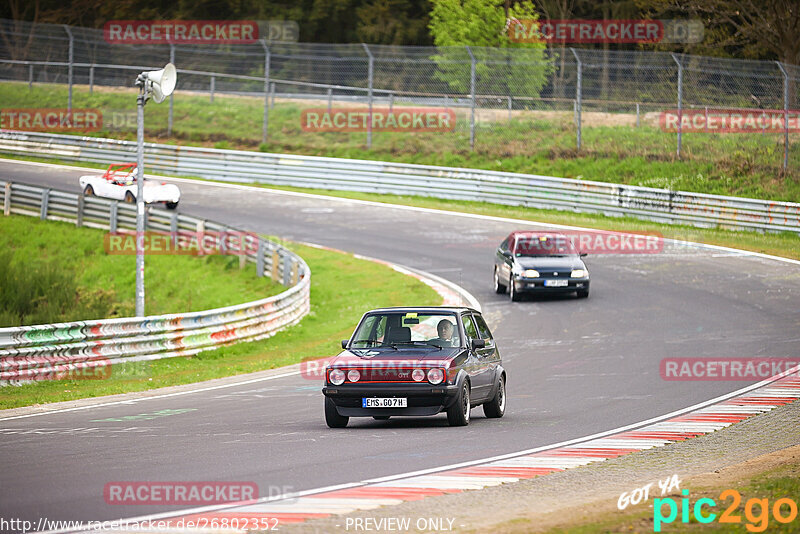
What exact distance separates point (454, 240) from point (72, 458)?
23.0m

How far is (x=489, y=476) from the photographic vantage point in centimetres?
959

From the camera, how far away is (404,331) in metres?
13.1

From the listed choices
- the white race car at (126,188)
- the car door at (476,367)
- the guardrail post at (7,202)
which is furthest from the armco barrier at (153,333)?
the guardrail post at (7,202)

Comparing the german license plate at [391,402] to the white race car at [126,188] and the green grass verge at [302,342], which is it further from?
the white race car at [126,188]

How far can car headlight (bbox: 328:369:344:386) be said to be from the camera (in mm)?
12297

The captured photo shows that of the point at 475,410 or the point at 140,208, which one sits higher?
the point at 140,208

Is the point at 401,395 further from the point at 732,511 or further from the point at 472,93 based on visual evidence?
the point at 472,93

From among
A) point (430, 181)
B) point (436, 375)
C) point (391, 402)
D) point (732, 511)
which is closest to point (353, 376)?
point (391, 402)

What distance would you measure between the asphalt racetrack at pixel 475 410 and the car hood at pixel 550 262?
827 millimetres

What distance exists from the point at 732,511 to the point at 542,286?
17.2m

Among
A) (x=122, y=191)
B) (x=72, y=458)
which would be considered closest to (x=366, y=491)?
(x=72, y=458)

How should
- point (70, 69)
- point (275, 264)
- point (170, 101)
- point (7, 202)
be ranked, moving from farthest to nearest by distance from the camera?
1. point (70, 69)
2. point (170, 101)
3. point (7, 202)
4. point (275, 264)

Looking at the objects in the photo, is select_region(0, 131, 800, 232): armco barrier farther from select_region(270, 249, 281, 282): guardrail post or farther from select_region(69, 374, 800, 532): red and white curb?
select_region(69, 374, 800, 532): red and white curb

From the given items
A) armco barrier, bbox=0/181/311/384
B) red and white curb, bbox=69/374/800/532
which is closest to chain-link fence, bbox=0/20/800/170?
armco barrier, bbox=0/181/311/384
